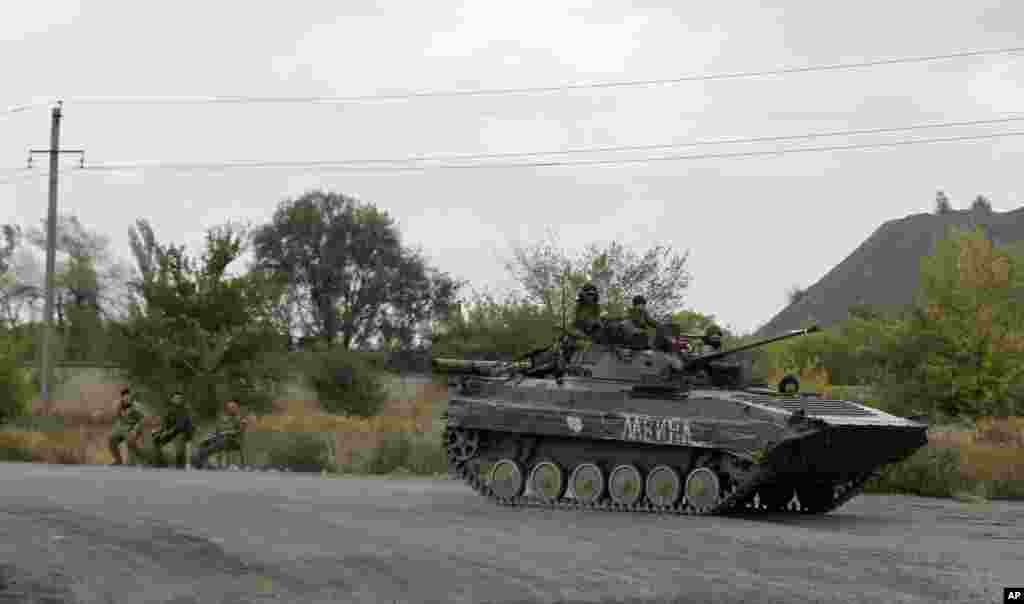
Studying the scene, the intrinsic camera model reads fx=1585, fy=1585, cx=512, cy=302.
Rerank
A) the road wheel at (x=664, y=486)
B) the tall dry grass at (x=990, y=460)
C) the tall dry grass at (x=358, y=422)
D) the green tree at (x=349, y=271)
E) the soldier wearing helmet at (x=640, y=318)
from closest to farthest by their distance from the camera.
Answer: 1. the road wheel at (x=664, y=486)
2. the soldier wearing helmet at (x=640, y=318)
3. the tall dry grass at (x=990, y=460)
4. the tall dry grass at (x=358, y=422)
5. the green tree at (x=349, y=271)

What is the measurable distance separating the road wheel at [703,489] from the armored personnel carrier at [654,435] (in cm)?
1

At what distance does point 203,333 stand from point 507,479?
62.8ft

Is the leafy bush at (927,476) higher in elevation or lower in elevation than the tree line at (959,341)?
lower

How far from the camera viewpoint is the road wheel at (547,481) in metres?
21.3

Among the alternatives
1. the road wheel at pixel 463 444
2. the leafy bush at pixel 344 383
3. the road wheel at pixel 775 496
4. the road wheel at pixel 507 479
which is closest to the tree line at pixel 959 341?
the leafy bush at pixel 344 383

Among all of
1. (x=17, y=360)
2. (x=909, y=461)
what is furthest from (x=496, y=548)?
(x=17, y=360)

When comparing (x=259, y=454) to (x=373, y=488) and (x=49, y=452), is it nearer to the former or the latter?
(x=49, y=452)

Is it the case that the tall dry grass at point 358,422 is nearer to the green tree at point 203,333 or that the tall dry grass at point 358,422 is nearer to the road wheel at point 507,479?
the green tree at point 203,333

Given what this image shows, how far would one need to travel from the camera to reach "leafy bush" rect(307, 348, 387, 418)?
5328 centimetres

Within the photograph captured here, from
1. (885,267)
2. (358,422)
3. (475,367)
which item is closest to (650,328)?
(475,367)

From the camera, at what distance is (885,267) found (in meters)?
92.7

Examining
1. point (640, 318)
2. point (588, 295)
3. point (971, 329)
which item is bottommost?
point (640, 318)

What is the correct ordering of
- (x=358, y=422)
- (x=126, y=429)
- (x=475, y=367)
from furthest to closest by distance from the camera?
1. (x=358, y=422)
2. (x=126, y=429)
3. (x=475, y=367)

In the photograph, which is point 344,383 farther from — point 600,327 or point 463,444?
point 600,327
